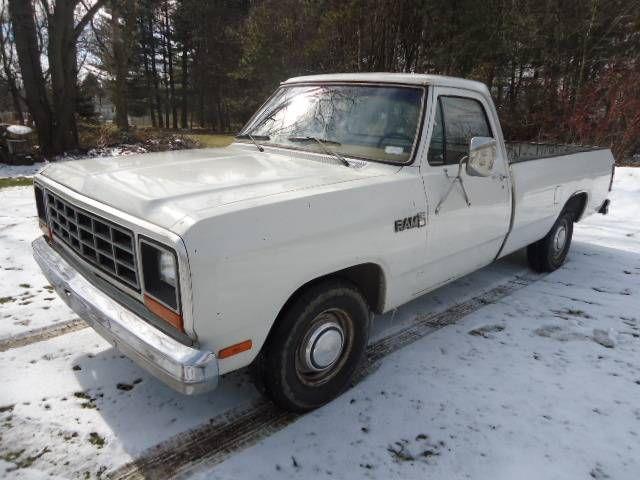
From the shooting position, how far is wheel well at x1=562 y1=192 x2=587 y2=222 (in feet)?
17.1

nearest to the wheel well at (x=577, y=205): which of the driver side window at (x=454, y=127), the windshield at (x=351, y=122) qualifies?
the driver side window at (x=454, y=127)

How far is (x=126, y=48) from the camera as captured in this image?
2283 cm

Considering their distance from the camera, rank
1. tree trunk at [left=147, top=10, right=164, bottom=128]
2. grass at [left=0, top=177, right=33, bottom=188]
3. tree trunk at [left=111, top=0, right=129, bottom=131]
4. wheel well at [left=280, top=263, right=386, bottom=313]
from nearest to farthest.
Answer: wheel well at [left=280, top=263, right=386, bottom=313] → grass at [left=0, top=177, right=33, bottom=188] → tree trunk at [left=111, top=0, right=129, bottom=131] → tree trunk at [left=147, top=10, right=164, bottom=128]

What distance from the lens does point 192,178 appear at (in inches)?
104

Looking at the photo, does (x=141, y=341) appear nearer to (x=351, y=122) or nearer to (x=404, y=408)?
(x=404, y=408)

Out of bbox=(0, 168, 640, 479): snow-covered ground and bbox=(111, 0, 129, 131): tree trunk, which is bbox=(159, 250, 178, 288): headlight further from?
bbox=(111, 0, 129, 131): tree trunk

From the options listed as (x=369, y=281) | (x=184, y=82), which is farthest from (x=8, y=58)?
(x=369, y=281)

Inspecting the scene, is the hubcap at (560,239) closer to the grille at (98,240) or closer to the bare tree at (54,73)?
the grille at (98,240)

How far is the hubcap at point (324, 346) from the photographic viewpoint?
266 cm

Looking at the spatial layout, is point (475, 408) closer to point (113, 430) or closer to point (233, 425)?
point (233, 425)

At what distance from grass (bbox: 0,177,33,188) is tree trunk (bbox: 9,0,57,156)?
3.84 meters

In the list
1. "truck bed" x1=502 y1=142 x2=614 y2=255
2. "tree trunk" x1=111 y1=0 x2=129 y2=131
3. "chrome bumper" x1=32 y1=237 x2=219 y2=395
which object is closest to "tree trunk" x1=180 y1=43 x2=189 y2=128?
"tree trunk" x1=111 y1=0 x2=129 y2=131

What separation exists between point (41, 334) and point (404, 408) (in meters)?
2.63

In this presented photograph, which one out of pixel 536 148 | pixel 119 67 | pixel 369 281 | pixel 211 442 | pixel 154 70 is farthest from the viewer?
pixel 154 70
